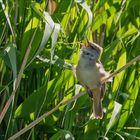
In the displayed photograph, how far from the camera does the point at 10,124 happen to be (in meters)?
2.07

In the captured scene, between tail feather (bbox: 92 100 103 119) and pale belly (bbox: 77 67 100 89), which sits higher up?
pale belly (bbox: 77 67 100 89)

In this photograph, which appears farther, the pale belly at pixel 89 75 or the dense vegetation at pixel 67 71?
the dense vegetation at pixel 67 71

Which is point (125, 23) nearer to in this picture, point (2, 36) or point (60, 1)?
point (60, 1)

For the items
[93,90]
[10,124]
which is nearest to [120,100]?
[93,90]

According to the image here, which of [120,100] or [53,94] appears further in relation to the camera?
[120,100]

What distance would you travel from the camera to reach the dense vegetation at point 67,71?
6.63 ft

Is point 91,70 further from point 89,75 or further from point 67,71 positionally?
point 67,71

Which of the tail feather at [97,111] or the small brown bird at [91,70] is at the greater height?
the small brown bird at [91,70]

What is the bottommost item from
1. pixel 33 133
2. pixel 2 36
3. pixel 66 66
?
pixel 33 133

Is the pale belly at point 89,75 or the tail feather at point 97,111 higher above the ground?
the pale belly at point 89,75

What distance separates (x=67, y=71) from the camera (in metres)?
2.04

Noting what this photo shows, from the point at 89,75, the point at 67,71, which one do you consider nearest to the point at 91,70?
the point at 89,75

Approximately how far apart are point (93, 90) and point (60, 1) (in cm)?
43

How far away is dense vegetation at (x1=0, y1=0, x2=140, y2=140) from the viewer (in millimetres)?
2021
